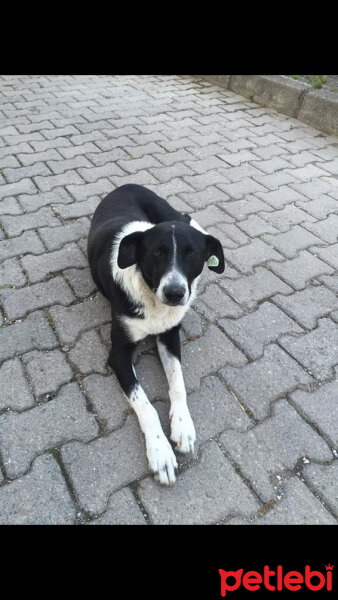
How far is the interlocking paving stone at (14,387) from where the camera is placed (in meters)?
2.31

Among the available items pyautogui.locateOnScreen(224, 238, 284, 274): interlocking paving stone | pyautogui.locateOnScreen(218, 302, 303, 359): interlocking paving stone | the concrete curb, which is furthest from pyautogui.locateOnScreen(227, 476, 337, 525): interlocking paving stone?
the concrete curb

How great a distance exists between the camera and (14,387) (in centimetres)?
239

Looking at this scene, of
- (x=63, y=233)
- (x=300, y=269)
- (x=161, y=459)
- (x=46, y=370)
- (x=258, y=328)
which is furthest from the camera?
(x=63, y=233)

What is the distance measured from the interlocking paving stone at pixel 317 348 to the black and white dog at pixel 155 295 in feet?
2.59

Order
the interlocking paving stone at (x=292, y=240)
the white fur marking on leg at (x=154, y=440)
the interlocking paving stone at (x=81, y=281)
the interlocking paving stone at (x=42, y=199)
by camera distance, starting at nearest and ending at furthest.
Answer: the white fur marking on leg at (x=154, y=440), the interlocking paving stone at (x=81, y=281), the interlocking paving stone at (x=292, y=240), the interlocking paving stone at (x=42, y=199)

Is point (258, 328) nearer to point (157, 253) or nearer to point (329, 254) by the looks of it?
point (157, 253)

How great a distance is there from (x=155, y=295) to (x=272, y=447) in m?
1.06

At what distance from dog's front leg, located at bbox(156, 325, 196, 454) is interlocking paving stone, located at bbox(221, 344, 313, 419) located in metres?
0.33
